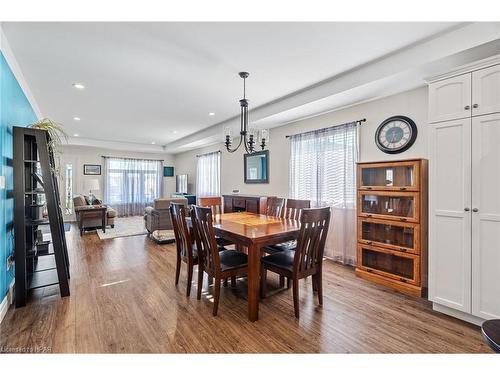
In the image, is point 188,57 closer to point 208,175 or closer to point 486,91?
point 486,91

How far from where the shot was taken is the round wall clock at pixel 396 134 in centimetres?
298

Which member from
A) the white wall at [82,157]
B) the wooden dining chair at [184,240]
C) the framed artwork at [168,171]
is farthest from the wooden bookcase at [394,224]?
the white wall at [82,157]

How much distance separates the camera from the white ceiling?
2027 millimetres

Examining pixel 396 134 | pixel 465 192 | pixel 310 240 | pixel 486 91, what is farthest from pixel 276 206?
pixel 486 91

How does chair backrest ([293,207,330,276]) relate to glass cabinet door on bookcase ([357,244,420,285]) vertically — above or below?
above

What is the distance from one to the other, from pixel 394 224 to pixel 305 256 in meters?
1.33

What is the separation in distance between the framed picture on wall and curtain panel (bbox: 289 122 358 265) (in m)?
7.05

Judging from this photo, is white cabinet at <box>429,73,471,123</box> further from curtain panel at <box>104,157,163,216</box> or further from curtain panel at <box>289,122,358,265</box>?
curtain panel at <box>104,157,163,216</box>

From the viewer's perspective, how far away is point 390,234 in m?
2.98

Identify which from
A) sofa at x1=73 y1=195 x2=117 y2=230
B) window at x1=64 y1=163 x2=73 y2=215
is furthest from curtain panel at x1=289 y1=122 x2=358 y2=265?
window at x1=64 y1=163 x2=73 y2=215

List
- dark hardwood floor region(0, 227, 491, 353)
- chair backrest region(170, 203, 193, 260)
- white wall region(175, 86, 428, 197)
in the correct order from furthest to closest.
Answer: white wall region(175, 86, 428, 197) < chair backrest region(170, 203, 193, 260) < dark hardwood floor region(0, 227, 491, 353)

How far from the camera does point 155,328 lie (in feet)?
6.68

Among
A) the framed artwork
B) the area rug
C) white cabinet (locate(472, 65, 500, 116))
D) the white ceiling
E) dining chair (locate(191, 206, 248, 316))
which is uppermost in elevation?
the white ceiling

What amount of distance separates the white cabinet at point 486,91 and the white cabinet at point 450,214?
0.12 metres
